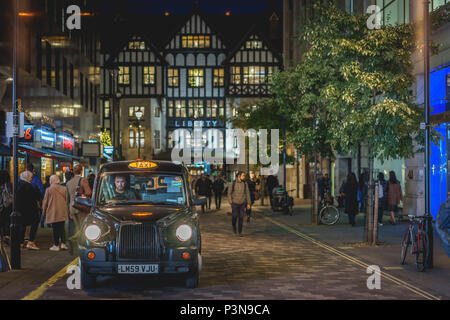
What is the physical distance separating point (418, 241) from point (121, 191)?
5.66 m

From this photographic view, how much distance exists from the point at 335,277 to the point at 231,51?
5954 cm

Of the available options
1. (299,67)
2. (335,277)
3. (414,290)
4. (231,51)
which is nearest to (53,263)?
(335,277)

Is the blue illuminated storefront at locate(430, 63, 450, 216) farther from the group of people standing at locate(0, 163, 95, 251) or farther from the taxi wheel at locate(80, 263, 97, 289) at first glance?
the taxi wheel at locate(80, 263, 97, 289)

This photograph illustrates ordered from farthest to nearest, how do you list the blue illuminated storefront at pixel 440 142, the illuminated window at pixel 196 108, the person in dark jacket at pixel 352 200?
the illuminated window at pixel 196 108 → the person in dark jacket at pixel 352 200 → the blue illuminated storefront at pixel 440 142

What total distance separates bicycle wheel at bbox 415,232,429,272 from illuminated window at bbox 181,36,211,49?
5942 cm

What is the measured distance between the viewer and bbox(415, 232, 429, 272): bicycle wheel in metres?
11.4

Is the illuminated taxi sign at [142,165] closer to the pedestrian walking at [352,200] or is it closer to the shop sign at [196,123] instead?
the pedestrian walking at [352,200]

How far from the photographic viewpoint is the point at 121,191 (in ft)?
33.7

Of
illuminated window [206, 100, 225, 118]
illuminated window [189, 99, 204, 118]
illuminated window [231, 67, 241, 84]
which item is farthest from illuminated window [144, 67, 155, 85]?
illuminated window [231, 67, 241, 84]

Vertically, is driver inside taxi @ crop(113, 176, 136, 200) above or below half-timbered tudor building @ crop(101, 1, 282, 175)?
below

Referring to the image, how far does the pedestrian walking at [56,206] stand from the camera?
46.8ft

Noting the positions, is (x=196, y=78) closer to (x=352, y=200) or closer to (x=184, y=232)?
(x=352, y=200)

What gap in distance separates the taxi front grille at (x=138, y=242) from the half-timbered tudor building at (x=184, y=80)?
57.9m

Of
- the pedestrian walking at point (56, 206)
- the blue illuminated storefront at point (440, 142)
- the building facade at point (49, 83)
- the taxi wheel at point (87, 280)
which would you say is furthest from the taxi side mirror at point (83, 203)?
the blue illuminated storefront at point (440, 142)
